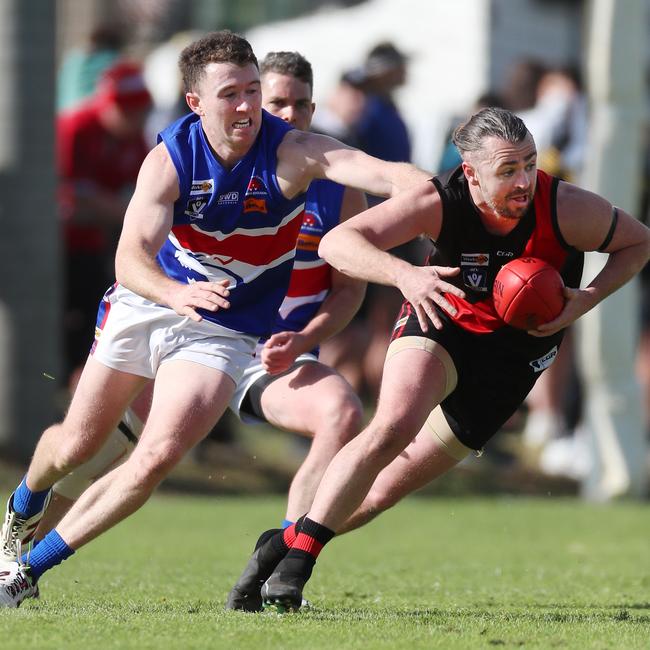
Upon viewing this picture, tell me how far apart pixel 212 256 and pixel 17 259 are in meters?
6.20

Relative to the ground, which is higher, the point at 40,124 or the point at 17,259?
the point at 40,124

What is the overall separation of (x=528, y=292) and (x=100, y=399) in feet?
6.44

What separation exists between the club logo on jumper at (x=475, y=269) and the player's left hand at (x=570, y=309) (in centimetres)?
34

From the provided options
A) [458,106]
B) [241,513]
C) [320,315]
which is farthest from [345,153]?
[458,106]

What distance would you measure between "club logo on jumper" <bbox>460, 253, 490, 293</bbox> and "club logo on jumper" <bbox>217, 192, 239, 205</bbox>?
104cm

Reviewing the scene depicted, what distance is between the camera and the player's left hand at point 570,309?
258 inches

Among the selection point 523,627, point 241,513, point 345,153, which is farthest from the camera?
point 241,513

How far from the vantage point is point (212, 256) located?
696 centimetres

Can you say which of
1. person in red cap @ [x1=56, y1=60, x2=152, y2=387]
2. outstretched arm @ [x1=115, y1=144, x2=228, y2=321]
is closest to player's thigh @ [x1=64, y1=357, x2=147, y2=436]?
outstretched arm @ [x1=115, y1=144, x2=228, y2=321]

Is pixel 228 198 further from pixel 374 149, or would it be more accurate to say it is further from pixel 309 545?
pixel 374 149

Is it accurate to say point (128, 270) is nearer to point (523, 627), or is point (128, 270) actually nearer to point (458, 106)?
point (523, 627)

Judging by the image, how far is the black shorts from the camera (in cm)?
686

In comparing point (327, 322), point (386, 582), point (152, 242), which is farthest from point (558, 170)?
point (152, 242)

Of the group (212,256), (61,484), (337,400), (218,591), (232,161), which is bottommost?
(218,591)
